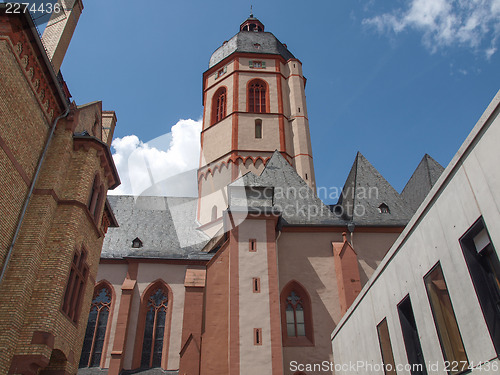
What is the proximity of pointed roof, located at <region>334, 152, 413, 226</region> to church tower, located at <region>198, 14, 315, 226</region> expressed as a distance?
4938mm

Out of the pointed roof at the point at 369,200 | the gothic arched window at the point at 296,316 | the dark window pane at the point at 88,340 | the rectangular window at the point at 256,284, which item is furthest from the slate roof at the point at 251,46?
the rectangular window at the point at 256,284

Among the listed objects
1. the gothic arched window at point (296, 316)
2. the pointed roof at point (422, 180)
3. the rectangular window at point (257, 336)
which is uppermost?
the pointed roof at point (422, 180)

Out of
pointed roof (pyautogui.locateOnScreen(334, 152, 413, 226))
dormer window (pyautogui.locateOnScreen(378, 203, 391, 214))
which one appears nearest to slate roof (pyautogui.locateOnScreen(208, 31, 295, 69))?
pointed roof (pyautogui.locateOnScreen(334, 152, 413, 226))

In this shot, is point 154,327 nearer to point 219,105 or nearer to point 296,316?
point 296,316

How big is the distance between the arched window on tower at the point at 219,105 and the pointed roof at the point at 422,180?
1350 centimetres

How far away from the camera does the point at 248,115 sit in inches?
1170

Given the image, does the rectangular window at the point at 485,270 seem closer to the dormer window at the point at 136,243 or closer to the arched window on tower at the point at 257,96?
the dormer window at the point at 136,243

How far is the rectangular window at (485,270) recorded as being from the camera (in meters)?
6.64

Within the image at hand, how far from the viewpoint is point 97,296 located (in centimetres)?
2161

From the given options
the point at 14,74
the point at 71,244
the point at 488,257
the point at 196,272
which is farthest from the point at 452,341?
the point at 196,272

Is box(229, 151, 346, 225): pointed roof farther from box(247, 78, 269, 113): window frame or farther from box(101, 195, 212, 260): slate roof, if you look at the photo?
box(247, 78, 269, 113): window frame

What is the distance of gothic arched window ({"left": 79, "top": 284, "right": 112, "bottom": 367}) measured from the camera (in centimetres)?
2006

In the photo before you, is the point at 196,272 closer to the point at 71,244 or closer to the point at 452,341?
the point at 71,244

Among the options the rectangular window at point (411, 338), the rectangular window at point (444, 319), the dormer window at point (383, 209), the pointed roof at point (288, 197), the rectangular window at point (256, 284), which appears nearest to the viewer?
the rectangular window at point (444, 319)
